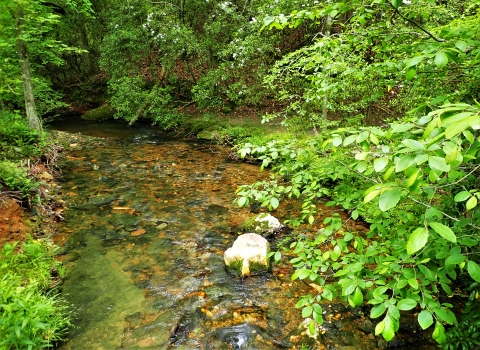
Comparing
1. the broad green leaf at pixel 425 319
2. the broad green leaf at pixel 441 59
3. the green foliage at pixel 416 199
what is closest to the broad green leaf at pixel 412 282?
the green foliage at pixel 416 199

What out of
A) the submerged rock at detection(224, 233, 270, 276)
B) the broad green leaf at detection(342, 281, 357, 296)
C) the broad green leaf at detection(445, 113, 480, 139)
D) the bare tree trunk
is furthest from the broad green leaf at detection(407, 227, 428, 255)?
the bare tree trunk

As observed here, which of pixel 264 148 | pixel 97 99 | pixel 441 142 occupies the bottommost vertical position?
pixel 97 99

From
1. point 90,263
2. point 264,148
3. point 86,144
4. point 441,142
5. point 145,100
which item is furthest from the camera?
point 145,100

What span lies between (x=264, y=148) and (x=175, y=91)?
16787mm

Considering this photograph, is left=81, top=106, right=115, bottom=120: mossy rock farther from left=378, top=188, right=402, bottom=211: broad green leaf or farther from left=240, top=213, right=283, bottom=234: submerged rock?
left=378, top=188, right=402, bottom=211: broad green leaf

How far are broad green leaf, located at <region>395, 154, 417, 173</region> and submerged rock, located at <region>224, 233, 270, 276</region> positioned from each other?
4409mm

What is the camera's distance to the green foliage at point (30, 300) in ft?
11.5

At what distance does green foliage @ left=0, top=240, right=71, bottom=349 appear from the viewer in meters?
3.50

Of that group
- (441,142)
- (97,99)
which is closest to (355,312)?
(441,142)

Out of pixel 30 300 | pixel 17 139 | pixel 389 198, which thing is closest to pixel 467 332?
pixel 389 198

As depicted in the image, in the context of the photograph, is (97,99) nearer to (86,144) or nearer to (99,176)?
(86,144)

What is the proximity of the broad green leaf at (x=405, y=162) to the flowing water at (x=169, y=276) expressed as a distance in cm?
347

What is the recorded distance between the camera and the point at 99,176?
9.73 m

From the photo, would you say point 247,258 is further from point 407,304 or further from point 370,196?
point 370,196
